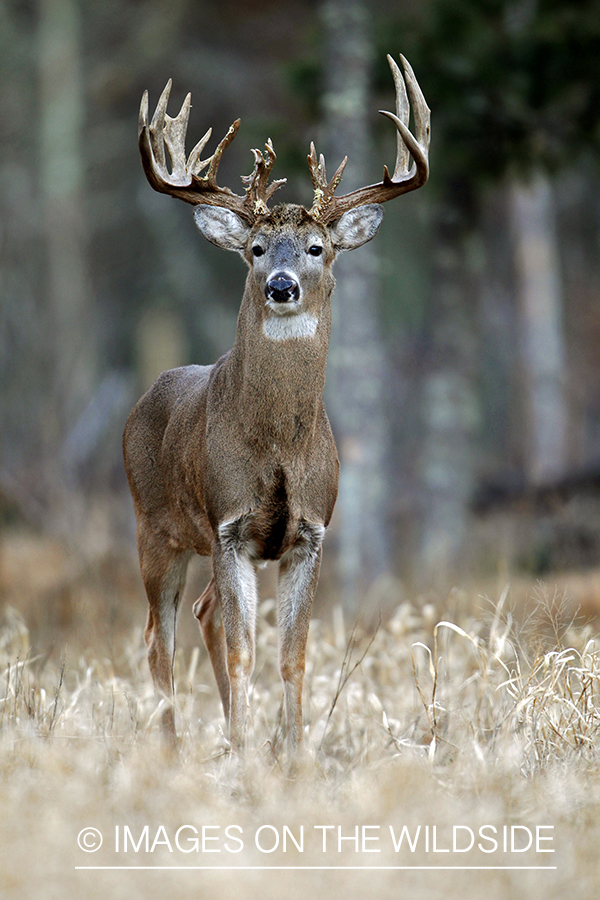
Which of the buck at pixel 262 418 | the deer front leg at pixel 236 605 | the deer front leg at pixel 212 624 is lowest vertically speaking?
the deer front leg at pixel 212 624

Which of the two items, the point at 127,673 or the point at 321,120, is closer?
the point at 127,673

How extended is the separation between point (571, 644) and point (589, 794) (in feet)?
5.37

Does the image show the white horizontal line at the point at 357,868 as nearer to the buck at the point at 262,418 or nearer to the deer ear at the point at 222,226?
the buck at the point at 262,418

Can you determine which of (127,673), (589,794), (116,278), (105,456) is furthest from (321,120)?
(116,278)

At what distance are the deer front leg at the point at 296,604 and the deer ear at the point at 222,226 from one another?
1.28m

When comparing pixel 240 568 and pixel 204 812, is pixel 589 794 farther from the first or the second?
pixel 240 568

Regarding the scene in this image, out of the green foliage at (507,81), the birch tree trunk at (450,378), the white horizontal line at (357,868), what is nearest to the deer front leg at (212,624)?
the white horizontal line at (357,868)

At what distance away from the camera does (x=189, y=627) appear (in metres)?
6.85

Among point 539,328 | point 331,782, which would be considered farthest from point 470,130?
point 539,328

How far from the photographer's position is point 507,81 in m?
9.13

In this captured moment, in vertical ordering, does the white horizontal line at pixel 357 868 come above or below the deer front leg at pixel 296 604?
below

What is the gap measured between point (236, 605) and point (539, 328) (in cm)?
1324

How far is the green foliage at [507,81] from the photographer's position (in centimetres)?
889

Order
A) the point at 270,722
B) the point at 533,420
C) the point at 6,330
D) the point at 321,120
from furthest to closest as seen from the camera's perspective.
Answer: the point at 533,420 → the point at 6,330 → the point at 321,120 → the point at 270,722
